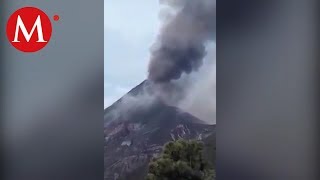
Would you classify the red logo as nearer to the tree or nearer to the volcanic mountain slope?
the volcanic mountain slope

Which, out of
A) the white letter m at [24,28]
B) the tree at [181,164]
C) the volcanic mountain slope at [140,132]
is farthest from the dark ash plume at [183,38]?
the white letter m at [24,28]

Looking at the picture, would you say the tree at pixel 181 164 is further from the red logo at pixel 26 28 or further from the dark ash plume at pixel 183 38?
the red logo at pixel 26 28

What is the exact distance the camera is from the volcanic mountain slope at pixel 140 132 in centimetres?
263

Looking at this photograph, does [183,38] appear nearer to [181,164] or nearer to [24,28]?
[181,164]

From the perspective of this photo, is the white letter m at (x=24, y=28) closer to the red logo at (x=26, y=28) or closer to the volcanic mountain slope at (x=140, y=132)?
the red logo at (x=26, y=28)

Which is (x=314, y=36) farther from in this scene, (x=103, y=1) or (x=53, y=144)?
(x=53, y=144)

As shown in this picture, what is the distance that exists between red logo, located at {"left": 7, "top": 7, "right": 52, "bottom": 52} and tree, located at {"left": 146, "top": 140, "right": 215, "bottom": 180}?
82cm

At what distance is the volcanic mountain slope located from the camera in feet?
8.63

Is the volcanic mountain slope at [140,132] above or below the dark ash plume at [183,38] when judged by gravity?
below

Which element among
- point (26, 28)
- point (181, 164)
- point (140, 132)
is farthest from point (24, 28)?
point (181, 164)

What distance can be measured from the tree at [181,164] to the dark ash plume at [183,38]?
335mm

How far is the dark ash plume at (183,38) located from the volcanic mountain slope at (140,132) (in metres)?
0.15

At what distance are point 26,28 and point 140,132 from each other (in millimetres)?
741

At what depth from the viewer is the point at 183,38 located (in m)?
2.63
